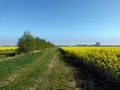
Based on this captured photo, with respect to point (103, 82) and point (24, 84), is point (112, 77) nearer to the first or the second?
point (103, 82)

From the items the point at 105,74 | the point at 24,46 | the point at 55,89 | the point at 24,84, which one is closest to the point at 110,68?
the point at 105,74

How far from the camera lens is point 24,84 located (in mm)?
11008

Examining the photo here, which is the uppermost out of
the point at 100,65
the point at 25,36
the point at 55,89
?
the point at 25,36

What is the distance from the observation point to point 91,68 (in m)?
14.5

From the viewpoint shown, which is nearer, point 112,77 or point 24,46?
point 112,77

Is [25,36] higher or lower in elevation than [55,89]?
higher

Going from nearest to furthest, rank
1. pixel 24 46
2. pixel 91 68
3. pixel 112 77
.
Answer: pixel 112 77, pixel 91 68, pixel 24 46

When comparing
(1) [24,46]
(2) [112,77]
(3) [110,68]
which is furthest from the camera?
(1) [24,46]

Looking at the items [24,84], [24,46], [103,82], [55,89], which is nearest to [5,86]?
[24,84]

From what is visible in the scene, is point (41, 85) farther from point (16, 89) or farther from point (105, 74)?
point (105, 74)

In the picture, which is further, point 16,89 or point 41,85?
point 41,85

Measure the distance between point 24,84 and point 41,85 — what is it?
95 centimetres

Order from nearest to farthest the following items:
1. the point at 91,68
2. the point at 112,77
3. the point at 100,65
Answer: the point at 112,77 → the point at 100,65 → the point at 91,68

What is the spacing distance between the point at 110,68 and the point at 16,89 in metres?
4.69
